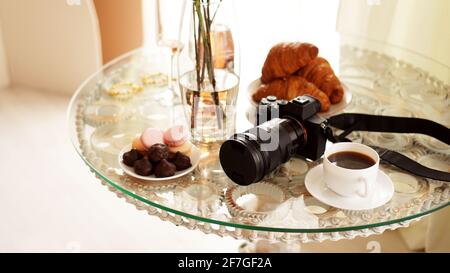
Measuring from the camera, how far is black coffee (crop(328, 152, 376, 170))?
1.01 meters

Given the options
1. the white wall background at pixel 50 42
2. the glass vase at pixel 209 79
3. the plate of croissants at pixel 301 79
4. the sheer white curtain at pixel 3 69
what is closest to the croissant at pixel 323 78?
the plate of croissants at pixel 301 79

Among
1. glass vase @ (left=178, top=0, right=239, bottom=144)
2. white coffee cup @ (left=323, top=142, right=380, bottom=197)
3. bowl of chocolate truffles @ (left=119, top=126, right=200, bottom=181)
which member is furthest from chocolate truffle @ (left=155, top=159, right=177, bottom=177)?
white coffee cup @ (left=323, top=142, right=380, bottom=197)

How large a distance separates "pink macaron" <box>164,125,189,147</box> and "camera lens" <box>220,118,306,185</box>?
12 centimetres

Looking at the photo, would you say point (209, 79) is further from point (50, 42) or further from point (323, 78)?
point (50, 42)

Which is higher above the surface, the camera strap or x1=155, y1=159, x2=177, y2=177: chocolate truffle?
the camera strap

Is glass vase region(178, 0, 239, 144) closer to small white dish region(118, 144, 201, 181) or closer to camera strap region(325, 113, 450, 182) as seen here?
small white dish region(118, 144, 201, 181)

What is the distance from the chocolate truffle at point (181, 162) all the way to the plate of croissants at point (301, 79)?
0.23 meters

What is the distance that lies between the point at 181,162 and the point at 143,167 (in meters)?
0.07

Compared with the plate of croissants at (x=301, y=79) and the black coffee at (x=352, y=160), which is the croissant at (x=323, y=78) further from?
the black coffee at (x=352, y=160)

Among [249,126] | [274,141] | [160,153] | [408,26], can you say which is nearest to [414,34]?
[408,26]

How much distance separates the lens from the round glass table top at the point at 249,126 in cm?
98

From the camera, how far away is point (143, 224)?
6.10ft

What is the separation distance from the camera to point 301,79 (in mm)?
1270
